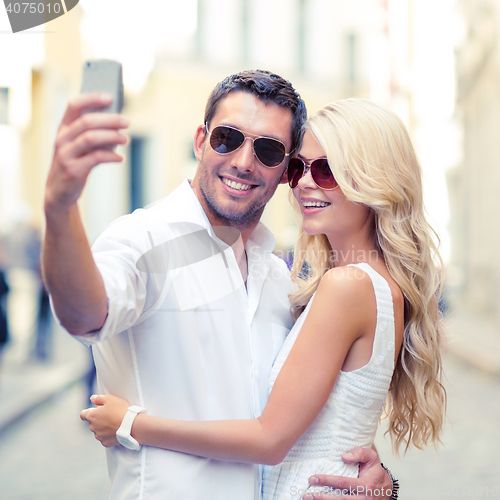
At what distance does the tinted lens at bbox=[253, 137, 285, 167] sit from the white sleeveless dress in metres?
0.52

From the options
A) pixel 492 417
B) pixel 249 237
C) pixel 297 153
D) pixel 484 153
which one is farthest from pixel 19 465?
pixel 484 153

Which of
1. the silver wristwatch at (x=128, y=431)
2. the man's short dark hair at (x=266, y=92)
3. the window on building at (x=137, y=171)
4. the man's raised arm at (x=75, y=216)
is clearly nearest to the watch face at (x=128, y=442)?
the silver wristwatch at (x=128, y=431)

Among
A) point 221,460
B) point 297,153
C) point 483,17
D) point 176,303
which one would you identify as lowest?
point 221,460

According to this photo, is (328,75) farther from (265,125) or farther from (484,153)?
(265,125)

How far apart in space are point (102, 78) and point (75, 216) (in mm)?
288

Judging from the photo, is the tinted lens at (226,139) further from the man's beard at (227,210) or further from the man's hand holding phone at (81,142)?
the man's hand holding phone at (81,142)

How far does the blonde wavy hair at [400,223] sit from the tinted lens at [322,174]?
51mm

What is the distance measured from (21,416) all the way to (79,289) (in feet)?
18.3

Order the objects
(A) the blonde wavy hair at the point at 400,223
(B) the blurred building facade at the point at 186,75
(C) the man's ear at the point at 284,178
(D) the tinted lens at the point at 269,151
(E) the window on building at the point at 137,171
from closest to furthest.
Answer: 1. (A) the blonde wavy hair at the point at 400,223
2. (D) the tinted lens at the point at 269,151
3. (C) the man's ear at the point at 284,178
4. (B) the blurred building facade at the point at 186,75
5. (E) the window on building at the point at 137,171

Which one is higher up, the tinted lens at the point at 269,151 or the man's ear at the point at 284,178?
the tinted lens at the point at 269,151

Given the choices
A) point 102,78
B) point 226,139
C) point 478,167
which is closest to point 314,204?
point 226,139

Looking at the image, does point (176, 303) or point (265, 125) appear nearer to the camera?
point (176, 303)

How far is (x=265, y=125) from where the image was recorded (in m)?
2.12

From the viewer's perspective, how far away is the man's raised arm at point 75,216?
3.52 ft
